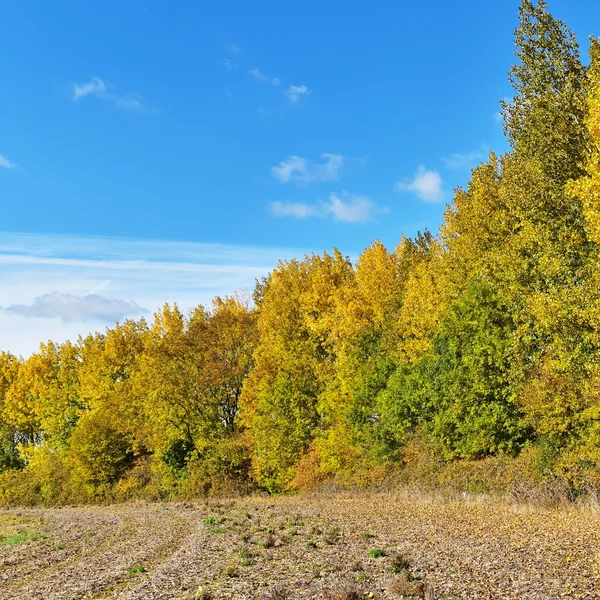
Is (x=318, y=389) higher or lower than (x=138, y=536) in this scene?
higher

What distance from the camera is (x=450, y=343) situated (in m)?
32.3

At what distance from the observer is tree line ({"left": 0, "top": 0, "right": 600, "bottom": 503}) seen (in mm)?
24688

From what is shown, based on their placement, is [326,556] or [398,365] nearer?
[326,556]

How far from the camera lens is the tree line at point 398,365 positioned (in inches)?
972

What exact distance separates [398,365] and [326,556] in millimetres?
22324

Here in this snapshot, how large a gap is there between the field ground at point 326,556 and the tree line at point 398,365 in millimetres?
5530

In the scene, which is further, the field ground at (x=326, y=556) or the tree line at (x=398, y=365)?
the tree line at (x=398, y=365)

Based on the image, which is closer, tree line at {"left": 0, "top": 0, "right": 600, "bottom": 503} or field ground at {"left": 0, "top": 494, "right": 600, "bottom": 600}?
field ground at {"left": 0, "top": 494, "right": 600, "bottom": 600}

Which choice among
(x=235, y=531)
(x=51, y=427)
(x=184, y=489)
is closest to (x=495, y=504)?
(x=235, y=531)

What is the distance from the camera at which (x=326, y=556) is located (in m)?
15.8

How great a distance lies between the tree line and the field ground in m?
5.53

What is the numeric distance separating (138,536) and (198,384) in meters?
26.4

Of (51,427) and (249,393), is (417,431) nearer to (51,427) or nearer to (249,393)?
(249,393)

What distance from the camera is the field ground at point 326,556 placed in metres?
12.3
